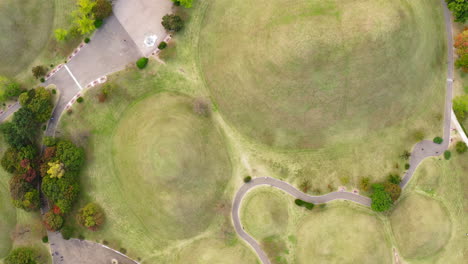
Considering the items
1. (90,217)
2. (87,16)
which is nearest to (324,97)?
(87,16)

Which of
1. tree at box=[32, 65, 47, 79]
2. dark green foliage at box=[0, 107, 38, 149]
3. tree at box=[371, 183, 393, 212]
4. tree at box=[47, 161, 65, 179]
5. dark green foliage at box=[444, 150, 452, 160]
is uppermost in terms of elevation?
tree at box=[32, 65, 47, 79]

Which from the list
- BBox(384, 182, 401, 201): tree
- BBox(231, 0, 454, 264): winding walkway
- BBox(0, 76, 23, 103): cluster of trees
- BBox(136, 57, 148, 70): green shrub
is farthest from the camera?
BBox(136, 57, 148, 70): green shrub

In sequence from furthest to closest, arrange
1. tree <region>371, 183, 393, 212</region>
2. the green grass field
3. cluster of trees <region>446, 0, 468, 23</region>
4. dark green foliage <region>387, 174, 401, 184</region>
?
the green grass field → dark green foliage <region>387, 174, 401, 184</region> → cluster of trees <region>446, 0, 468, 23</region> → tree <region>371, 183, 393, 212</region>

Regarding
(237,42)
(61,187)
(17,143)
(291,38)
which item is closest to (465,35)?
(291,38)

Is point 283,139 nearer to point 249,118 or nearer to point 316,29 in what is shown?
point 249,118

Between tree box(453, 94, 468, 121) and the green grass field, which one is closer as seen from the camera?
tree box(453, 94, 468, 121)

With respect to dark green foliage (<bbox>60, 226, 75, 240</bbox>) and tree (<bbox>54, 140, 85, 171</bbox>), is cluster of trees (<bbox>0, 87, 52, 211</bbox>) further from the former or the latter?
dark green foliage (<bbox>60, 226, 75, 240</bbox>)

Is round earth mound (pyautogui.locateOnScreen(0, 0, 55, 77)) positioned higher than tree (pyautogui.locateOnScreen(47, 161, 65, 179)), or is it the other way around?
round earth mound (pyautogui.locateOnScreen(0, 0, 55, 77))

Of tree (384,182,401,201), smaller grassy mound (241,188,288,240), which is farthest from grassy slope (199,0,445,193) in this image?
smaller grassy mound (241,188,288,240)
